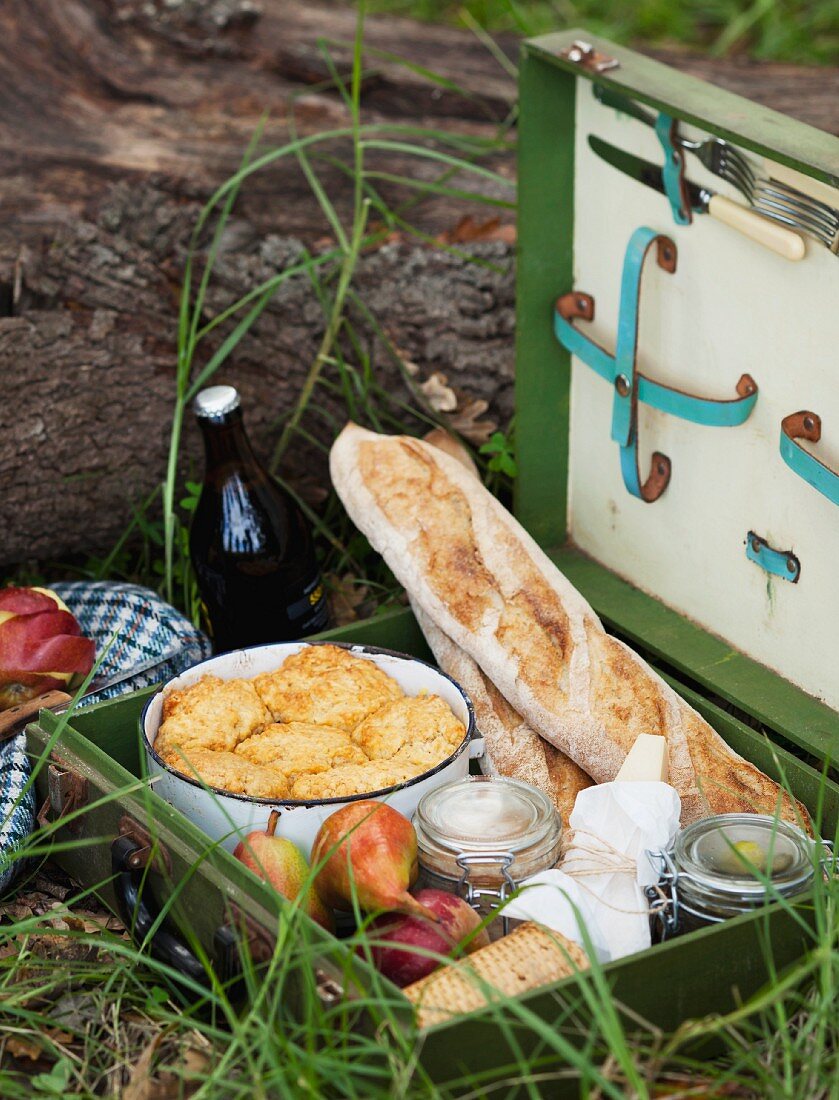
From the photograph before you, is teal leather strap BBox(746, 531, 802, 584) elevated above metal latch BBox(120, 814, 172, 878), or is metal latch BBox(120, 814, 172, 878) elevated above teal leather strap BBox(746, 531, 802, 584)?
teal leather strap BBox(746, 531, 802, 584)

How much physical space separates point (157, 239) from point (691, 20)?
293cm

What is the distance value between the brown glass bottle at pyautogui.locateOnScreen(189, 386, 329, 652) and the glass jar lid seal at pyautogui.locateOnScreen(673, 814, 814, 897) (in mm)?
918

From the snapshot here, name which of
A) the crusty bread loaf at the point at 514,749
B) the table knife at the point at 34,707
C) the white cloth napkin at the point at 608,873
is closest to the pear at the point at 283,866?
the white cloth napkin at the point at 608,873

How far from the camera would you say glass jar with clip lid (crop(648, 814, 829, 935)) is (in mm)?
1563

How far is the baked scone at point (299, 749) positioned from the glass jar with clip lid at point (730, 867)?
46 centimetres

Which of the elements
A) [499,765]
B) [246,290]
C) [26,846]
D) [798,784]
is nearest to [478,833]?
[499,765]

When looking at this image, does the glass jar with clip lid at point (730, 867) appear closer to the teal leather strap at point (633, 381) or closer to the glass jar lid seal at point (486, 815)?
the glass jar lid seal at point (486, 815)

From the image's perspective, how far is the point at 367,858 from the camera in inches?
62.6

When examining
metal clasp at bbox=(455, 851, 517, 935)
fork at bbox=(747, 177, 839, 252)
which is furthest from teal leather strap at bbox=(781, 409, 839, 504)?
metal clasp at bbox=(455, 851, 517, 935)

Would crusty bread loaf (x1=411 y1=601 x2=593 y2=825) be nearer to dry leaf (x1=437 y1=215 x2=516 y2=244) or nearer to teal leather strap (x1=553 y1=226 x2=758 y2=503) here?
teal leather strap (x1=553 y1=226 x2=758 y2=503)

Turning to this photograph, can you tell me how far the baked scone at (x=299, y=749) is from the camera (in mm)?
1848

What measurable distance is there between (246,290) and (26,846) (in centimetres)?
121

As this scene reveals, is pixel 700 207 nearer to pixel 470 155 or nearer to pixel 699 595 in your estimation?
pixel 699 595

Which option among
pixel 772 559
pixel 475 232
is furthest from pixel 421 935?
pixel 475 232
